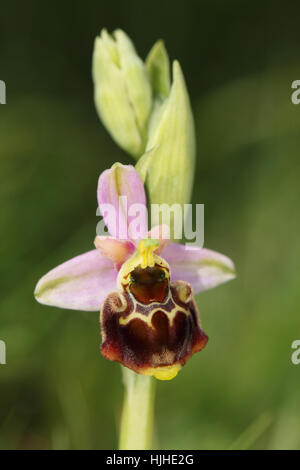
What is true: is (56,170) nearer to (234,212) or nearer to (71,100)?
(71,100)

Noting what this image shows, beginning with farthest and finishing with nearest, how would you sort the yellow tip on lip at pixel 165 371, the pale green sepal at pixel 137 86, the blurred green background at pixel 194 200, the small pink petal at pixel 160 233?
1. the blurred green background at pixel 194 200
2. the pale green sepal at pixel 137 86
3. the small pink petal at pixel 160 233
4. the yellow tip on lip at pixel 165 371

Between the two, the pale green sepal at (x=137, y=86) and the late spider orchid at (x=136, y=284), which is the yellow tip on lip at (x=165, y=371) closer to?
the late spider orchid at (x=136, y=284)

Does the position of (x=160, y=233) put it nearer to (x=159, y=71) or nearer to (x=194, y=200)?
A: (x=159, y=71)

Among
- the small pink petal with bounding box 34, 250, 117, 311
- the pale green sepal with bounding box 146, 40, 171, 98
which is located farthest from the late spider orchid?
the pale green sepal with bounding box 146, 40, 171, 98

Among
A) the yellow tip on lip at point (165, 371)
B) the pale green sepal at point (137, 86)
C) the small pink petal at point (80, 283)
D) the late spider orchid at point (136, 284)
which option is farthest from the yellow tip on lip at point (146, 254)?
the pale green sepal at point (137, 86)

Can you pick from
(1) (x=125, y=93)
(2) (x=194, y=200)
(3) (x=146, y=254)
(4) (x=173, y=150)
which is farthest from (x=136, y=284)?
(2) (x=194, y=200)

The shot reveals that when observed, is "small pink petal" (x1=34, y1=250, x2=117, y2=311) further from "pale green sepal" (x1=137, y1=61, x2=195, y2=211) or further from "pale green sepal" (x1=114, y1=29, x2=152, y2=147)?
"pale green sepal" (x1=114, y1=29, x2=152, y2=147)

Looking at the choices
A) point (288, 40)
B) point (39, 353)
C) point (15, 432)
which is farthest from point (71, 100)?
point (15, 432)
